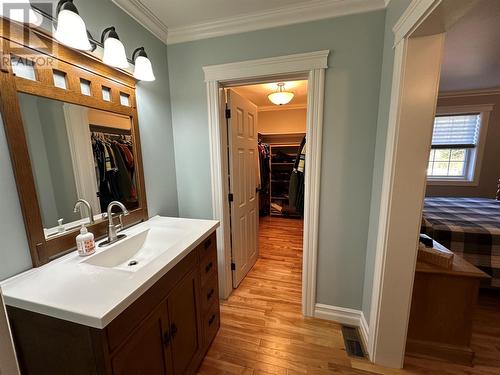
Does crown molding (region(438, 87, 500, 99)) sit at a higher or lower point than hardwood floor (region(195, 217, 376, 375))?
higher

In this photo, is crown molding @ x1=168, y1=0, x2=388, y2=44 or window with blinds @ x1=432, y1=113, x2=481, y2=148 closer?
crown molding @ x1=168, y1=0, x2=388, y2=44

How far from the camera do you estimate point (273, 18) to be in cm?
154

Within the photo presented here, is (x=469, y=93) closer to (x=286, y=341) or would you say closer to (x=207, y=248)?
(x=286, y=341)

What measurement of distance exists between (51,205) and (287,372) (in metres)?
1.70

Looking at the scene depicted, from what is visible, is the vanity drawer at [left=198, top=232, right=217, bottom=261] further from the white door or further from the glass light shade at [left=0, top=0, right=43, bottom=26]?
the glass light shade at [left=0, top=0, right=43, bottom=26]

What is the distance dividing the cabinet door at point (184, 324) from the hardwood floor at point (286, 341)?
0.25 metres

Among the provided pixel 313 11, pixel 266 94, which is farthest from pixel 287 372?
pixel 266 94

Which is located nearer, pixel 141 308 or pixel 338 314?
pixel 141 308

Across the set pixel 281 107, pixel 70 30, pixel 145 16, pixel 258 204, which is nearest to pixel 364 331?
pixel 258 204

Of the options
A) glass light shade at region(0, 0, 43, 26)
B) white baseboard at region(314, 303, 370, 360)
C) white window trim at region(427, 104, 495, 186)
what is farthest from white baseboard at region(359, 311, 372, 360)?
white window trim at region(427, 104, 495, 186)

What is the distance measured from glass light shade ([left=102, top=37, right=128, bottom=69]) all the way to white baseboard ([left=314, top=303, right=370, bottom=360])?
7.50 ft

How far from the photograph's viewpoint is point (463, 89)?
359cm

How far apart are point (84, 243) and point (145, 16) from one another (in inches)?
62.1

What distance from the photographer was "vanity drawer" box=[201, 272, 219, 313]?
142 centimetres
